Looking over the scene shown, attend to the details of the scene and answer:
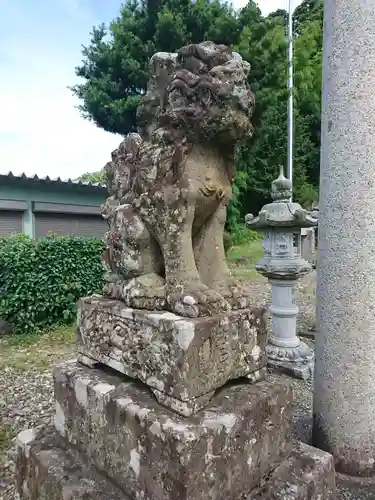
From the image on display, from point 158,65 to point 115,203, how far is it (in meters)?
0.56

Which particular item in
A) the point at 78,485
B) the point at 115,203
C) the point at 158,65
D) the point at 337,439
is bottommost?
the point at 337,439

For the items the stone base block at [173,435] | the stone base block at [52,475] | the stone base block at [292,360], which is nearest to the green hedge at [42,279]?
the stone base block at [292,360]

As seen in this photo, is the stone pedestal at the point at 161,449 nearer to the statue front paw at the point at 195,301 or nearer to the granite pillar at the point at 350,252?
the statue front paw at the point at 195,301

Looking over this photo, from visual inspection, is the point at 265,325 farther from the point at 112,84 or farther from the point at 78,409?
the point at 112,84

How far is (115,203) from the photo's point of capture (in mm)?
1518

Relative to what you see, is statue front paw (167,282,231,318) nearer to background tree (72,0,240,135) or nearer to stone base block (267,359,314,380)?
stone base block (267,359,314,380)

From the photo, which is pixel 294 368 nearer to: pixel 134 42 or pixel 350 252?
pixel 350 252

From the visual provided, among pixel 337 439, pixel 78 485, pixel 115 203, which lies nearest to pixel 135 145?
pixel 115 203

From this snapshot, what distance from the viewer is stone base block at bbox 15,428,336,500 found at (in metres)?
1.11

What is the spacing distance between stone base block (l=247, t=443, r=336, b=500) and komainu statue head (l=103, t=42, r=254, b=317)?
1.86ft

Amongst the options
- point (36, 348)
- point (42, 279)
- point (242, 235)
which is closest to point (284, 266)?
point (36, 348)

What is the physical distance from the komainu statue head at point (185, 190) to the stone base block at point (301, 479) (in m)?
0.57

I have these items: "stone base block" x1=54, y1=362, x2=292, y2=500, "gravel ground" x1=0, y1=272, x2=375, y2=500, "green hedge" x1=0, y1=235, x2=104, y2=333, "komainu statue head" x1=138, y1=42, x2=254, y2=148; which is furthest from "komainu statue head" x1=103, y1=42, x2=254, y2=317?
"green hedge" x1=0, y1=235, x2=104, y2=333

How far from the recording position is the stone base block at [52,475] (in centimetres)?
113
